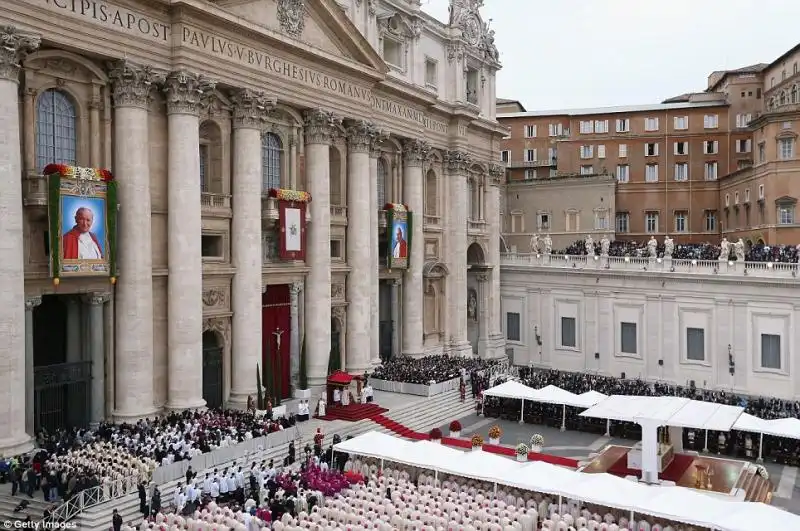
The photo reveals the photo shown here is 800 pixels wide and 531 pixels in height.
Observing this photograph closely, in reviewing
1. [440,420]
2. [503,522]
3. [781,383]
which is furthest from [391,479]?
[781,383]

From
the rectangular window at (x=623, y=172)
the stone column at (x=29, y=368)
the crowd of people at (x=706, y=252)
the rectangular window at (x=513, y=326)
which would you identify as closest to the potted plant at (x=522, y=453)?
the stone column at (x=29, y=368)

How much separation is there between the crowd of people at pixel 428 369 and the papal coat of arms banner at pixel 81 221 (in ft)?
56.6

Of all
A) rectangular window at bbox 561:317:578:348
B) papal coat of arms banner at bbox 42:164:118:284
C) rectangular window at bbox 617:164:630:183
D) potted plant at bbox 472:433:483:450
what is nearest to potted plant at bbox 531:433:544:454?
potted plant at bbox 472:433:483:450

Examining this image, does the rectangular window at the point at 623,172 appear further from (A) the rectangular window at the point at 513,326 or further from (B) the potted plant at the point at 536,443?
(B) the potted plant at the point at 536,443

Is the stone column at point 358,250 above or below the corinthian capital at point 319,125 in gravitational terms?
below

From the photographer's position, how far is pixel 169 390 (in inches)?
1206

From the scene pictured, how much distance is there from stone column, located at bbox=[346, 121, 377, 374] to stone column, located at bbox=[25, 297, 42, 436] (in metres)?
18.1

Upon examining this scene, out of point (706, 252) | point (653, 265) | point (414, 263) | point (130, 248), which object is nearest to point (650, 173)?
point (706, 252)

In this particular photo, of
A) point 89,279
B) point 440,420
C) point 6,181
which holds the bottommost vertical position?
point 440,420

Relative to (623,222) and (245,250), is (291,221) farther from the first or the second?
(623,222)

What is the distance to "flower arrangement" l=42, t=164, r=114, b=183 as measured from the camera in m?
26.6

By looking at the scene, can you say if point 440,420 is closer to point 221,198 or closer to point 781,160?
point 221,198

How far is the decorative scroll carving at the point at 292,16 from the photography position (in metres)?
35.4

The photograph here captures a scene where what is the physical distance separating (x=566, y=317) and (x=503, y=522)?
32497 millimetres
